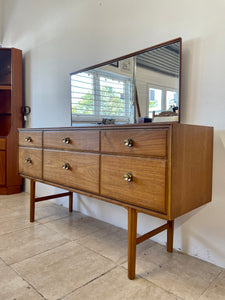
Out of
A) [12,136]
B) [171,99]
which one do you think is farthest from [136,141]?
[12,136]

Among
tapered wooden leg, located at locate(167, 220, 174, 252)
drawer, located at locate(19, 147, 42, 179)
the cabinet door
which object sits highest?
drawer, located at locate(19, 147, 42, 179)

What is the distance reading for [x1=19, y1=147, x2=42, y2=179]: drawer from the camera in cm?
190

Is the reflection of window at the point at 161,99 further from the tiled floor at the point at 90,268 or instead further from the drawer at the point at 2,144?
the drawer at the point at 2,144

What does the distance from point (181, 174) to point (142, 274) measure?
2.15 feet

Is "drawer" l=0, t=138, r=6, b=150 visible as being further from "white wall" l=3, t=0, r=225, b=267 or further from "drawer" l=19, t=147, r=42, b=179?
"drawer" l=19, t=147, r=42, b=179

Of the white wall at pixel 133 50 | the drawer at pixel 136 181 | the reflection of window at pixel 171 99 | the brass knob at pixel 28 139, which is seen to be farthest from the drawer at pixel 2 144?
the reflection of window at pixel 171 99

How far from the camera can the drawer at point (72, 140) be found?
1.44 metres

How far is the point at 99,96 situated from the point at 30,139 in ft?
2.35

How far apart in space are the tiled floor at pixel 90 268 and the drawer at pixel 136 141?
2.34ft

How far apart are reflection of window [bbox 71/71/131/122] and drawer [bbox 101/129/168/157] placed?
522mm

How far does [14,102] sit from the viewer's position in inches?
122

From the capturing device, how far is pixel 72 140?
1.58m

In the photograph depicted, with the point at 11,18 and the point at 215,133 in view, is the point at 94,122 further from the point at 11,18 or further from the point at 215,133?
the point at 11,18

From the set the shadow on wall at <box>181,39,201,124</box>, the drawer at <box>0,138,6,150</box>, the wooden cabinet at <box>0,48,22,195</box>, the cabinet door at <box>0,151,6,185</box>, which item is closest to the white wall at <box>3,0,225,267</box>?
the shadow on wall at <box>181,39,201,124</box>
